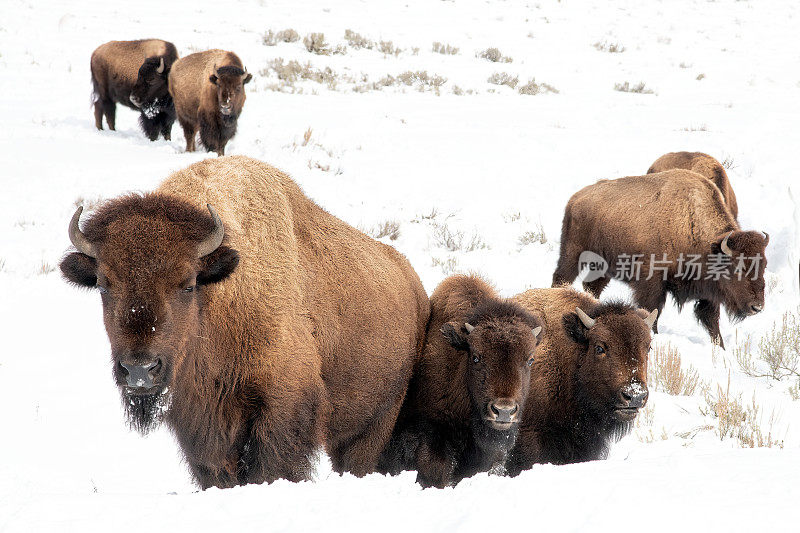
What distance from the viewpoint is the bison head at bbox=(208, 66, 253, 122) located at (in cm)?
1236

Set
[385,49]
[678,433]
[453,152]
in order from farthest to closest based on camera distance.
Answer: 1. [385,49]
2. [453,152]
3. [678,433]

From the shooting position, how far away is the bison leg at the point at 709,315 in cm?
827

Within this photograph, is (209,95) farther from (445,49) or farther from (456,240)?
(445,49)

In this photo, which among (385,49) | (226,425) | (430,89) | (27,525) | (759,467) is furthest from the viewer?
(385,49)

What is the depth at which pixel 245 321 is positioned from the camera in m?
3.34

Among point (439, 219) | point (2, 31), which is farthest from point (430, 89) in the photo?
point (2, 31)

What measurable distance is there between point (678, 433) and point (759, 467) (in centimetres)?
288

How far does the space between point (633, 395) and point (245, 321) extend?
95.8 inches

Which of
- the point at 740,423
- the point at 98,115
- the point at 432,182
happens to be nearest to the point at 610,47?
the point at 432,182

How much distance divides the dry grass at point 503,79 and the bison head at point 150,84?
308 inches

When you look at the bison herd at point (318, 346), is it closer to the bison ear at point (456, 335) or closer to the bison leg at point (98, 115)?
the bison ear at point (456, 335)

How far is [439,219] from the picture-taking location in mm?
9977

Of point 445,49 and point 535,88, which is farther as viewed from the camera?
point 445,49

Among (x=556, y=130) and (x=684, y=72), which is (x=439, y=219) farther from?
(x=684, y=72)
